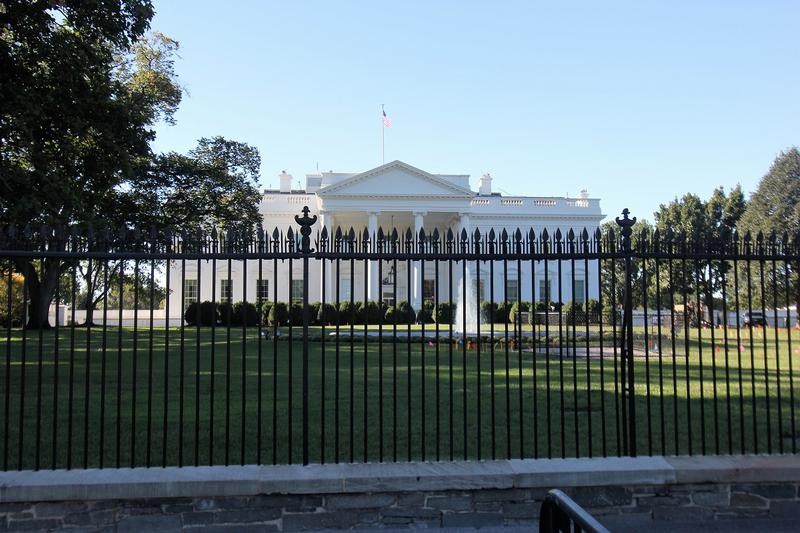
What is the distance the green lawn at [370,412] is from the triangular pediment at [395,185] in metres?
36.0

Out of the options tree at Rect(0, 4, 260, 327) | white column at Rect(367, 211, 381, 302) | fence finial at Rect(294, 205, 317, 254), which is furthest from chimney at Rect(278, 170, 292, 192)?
fence finial at Rect(294, 205, 317, 254)

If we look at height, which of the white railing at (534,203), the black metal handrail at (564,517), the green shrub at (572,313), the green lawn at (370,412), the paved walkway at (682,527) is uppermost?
the white railing at (534,203)

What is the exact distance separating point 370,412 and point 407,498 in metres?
4.17

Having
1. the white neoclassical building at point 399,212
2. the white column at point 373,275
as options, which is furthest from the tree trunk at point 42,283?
the white column at point 373,275

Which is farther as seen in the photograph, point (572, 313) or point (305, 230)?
point (572, 313)

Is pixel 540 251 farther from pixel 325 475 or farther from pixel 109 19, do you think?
pixel 109 19

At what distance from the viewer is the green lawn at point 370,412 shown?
4.87 metres

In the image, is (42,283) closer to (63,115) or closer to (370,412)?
(63,115)

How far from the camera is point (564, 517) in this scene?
9.14 feet

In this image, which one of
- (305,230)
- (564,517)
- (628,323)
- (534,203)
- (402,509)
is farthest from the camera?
(534,203)

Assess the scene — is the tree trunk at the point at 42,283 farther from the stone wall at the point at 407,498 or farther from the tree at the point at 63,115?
the stone wall at the point at 407,498

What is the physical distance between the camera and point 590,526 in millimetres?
2275

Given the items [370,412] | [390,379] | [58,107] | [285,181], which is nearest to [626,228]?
[370,412]

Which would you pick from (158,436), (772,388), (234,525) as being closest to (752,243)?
(234,525)
